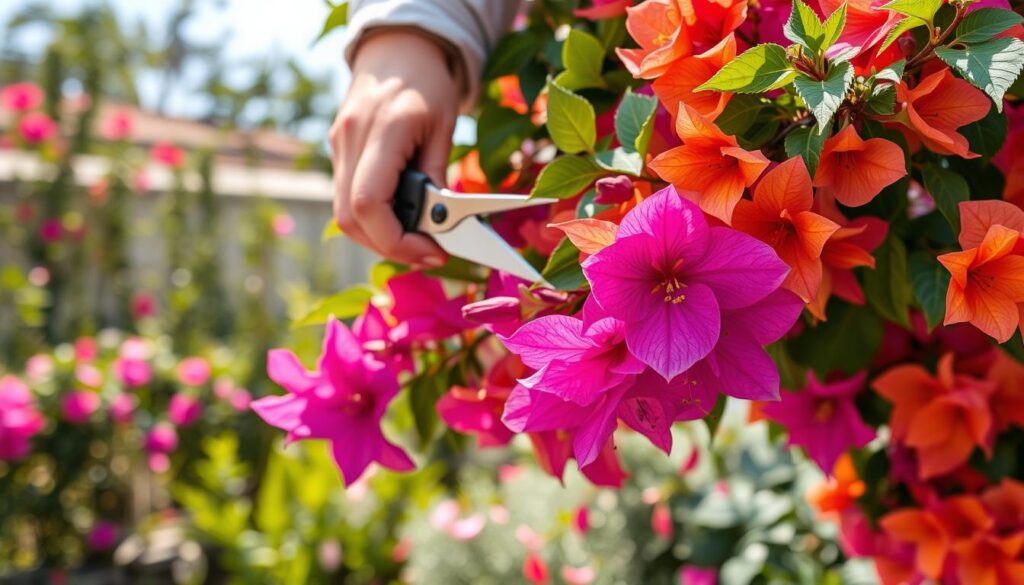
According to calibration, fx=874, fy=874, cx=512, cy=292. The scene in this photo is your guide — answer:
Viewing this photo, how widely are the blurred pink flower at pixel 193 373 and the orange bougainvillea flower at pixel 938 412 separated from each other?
275 centimetres

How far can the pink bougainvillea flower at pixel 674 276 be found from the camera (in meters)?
0.39

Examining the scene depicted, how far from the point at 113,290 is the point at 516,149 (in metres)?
5.78

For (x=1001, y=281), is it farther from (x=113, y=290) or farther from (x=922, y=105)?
(x=113, y=290)

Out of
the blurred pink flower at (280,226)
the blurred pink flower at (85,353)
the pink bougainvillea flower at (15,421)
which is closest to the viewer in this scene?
the pink bougainvillea flower at (15,421)

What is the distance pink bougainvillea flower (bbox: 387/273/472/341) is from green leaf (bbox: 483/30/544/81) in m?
0.18

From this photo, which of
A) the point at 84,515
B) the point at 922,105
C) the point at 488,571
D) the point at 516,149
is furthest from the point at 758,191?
the point at 84,515

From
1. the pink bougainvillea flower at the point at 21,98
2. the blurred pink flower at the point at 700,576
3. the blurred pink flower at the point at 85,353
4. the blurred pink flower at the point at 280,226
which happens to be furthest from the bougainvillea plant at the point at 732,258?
the blurred pink flower at the point at 280,226

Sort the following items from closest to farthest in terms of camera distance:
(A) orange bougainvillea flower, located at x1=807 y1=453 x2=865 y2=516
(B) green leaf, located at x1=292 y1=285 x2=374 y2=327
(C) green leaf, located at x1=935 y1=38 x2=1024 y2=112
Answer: (C) green leaf, located at x1=935 y1=38 x2=1024 y2=112 < (B) green leaf, located at x1=292 y1=285 x2=374 y2=327 < (A) orange bougainvillea flower, located at x1=807 y1=453 x2=865 y2=516

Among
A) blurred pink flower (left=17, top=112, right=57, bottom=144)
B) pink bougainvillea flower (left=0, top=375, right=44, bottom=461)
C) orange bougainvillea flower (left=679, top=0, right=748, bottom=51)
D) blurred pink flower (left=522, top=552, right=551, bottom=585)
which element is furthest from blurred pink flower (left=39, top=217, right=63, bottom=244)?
orange bougainvillea flower (left=679, top=0, right=748, bottom=51)

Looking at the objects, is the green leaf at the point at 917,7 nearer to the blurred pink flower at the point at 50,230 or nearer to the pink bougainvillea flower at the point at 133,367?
the pink bougainvillea flower at the point at 133,367

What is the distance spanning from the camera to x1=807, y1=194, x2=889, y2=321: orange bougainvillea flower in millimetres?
488

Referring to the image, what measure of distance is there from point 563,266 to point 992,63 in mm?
228

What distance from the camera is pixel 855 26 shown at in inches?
17.7

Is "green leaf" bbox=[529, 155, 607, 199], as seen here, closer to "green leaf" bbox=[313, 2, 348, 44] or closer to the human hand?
the human hand
